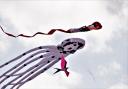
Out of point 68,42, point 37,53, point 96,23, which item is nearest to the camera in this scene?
point 96,23

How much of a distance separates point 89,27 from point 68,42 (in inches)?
317

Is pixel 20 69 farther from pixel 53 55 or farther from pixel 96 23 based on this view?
pixel 96 23

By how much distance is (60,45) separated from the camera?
6250 centimetres

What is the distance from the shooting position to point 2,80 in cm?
6000

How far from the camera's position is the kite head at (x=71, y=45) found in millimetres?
61562

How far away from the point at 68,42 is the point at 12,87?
11.0 m

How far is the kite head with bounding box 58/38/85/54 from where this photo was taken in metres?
61.6

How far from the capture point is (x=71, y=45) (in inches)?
2440

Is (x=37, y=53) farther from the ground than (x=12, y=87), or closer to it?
farther from the ground

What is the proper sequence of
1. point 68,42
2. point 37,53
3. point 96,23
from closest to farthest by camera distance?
point 96,23
point 37,53
point 68,42

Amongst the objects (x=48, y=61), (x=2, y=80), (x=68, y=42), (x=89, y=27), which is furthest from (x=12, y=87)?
(x=89, y=27)

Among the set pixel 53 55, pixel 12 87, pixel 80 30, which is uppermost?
pixel 80 30

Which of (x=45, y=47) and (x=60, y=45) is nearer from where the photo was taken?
(x=45, y=47)

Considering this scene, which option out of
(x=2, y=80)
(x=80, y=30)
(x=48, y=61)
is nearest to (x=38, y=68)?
(x=48, y=61)
